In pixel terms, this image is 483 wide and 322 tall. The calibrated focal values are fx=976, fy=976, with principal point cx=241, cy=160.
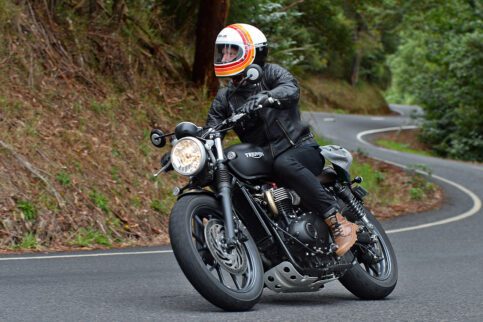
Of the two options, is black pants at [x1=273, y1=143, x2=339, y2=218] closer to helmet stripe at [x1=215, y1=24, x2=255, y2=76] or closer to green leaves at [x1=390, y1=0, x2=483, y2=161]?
helmet stripe at [x1=215, y1=24, x2=255, y2=76]

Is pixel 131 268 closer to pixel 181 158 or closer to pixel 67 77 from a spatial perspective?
pixel 181 158

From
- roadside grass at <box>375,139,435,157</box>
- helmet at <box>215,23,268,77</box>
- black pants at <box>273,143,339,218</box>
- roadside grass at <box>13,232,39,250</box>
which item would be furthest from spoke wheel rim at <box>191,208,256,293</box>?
roadside grass at <box>375,139,435,157</box>

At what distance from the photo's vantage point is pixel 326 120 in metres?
47.2

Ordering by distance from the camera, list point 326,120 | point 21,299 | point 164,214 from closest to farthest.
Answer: point 21,299 < point 164,214 < point 326,120

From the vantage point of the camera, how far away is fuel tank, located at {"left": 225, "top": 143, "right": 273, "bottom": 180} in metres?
6.52

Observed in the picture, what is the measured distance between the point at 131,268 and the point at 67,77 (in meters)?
7.42

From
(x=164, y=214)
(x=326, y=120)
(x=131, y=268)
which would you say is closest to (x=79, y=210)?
(x=164, y=214)

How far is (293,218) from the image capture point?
6.82 meters

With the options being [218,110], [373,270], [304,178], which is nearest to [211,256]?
[304,178]

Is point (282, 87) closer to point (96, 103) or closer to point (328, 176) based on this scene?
point (328, 176)

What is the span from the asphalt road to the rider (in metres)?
0.72

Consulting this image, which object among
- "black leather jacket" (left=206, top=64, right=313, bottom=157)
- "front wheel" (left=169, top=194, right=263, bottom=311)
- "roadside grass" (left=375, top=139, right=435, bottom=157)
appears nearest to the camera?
"front wheel" (left=169, top=194, right=263, bottom=311)

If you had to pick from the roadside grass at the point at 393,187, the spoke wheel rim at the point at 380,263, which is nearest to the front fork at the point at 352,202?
the spoke wheel rim at the point at 380,263

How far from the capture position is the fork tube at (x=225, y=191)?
6.18 meters
